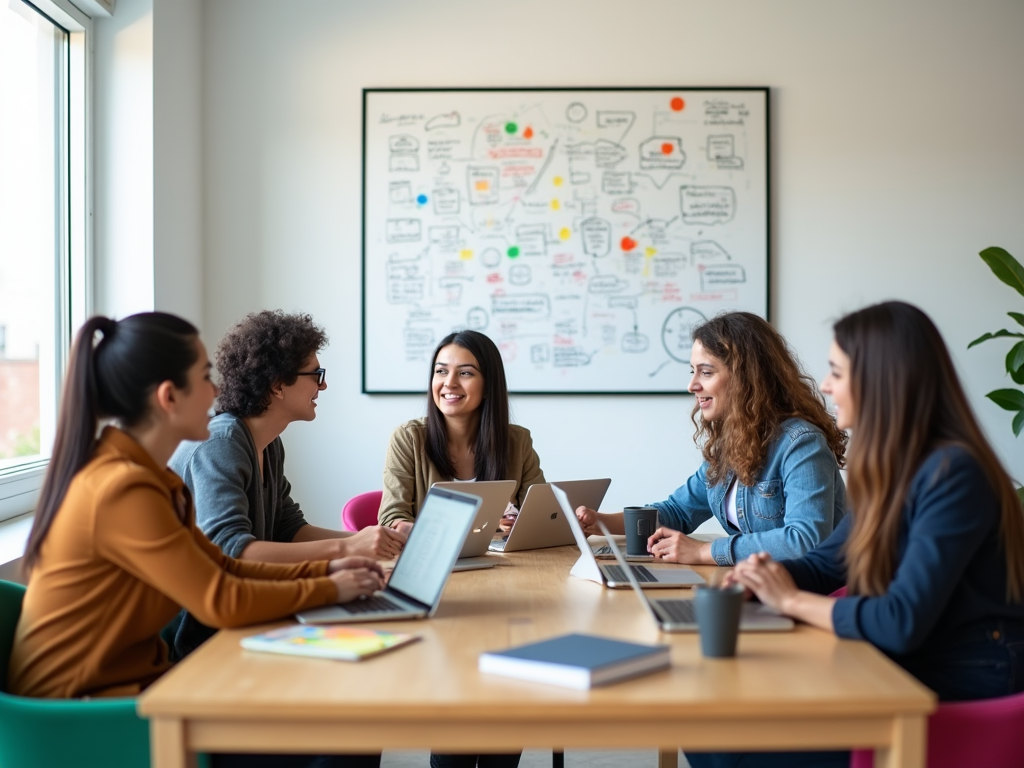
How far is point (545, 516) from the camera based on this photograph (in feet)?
8.17

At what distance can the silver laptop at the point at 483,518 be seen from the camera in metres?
2.21

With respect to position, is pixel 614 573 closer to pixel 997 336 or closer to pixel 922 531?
pixel 922 531

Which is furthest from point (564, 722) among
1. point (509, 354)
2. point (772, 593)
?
point (509, 354)

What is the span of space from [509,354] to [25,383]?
192cm

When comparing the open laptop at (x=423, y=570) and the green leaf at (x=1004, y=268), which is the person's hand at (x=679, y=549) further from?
the green leaf at (x=1004, y=268)

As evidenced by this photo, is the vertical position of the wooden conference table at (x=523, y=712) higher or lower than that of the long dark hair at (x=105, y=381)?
lower

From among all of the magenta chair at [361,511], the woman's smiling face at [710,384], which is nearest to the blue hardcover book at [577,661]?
the woman's smiling face at [710,384]

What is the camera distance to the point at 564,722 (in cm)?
126

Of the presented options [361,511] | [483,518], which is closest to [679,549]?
[483,518]

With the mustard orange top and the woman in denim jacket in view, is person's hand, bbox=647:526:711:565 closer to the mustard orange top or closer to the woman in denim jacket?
the woman in denim jacket

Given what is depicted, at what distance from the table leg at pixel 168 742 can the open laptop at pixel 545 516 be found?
120 cm

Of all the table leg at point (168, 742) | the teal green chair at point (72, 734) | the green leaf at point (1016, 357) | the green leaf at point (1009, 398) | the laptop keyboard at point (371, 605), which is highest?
the green leaf at point (1016, 357)

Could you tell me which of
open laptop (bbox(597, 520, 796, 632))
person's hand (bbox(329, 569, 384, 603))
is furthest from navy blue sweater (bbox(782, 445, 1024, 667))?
person's hand (bbox(329, 569, 384, 603))

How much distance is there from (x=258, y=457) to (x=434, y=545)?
0.83 metres
